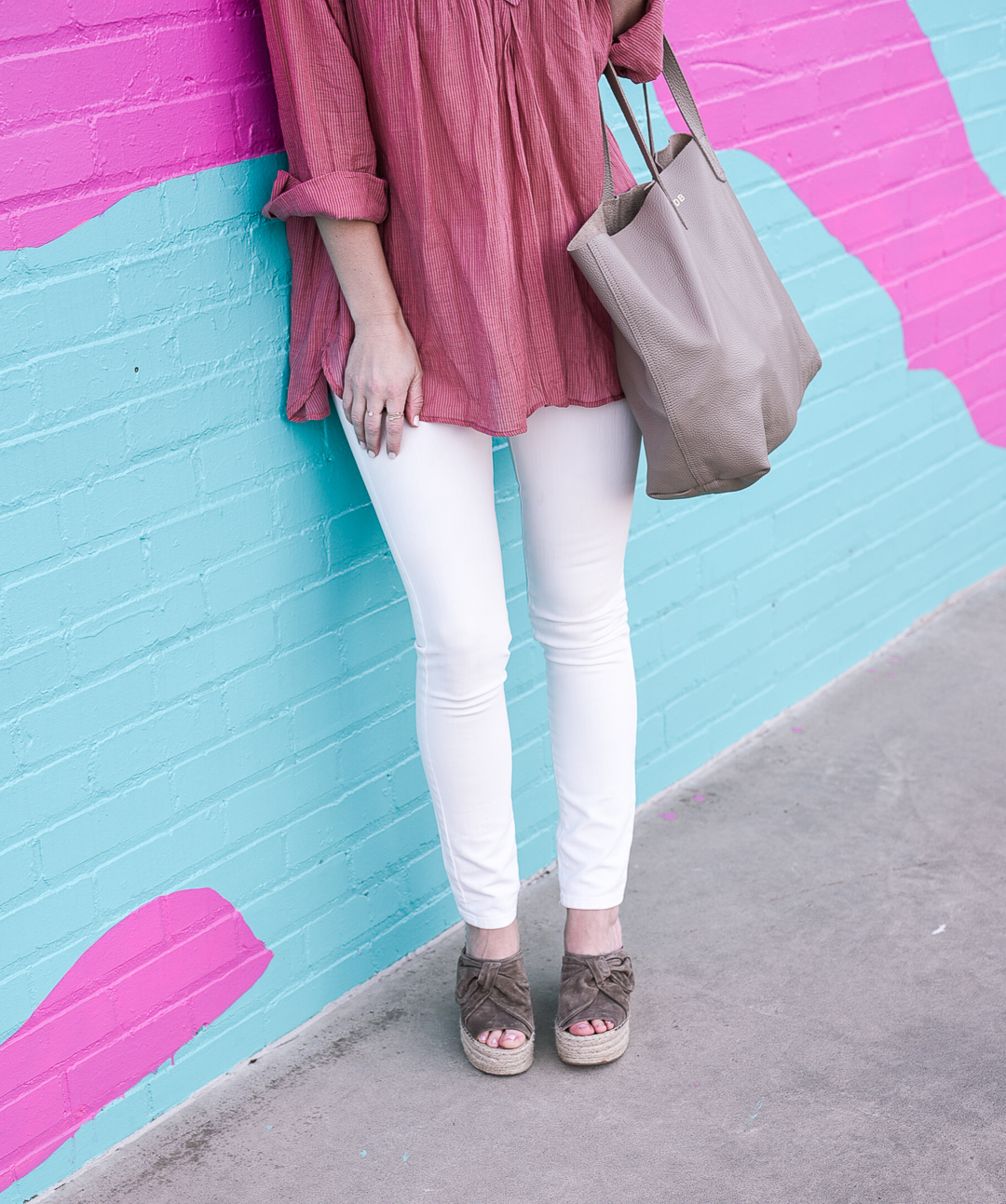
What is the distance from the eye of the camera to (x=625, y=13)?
1740mm

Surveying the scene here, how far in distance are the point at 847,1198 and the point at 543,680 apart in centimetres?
97

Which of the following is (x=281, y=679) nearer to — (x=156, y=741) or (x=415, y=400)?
(x=156, y=741)

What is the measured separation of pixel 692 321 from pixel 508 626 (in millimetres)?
475

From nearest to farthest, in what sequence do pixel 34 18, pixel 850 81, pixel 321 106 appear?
pixel 34 18 → pixel 321 106 → pixel 850 81

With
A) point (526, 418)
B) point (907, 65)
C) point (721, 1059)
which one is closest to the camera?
point (526, 418)

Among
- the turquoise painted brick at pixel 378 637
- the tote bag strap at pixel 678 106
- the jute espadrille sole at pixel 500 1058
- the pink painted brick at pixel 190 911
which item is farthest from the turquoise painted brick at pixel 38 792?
the tote bag strap at pixel 678 106

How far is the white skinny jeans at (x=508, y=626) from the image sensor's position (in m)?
1.69

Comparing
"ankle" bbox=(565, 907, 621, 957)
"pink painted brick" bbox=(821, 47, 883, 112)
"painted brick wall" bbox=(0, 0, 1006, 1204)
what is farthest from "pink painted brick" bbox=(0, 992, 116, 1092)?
"pink painted brick" bbox=(821, 47, 883, 112)

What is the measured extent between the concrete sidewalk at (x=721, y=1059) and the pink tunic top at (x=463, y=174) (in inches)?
36.8

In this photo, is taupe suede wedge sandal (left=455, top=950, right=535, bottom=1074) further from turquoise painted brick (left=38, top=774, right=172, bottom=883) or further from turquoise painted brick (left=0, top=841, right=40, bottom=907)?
turquoise painted brick (left=0, top=841, right=40, bottom=907)

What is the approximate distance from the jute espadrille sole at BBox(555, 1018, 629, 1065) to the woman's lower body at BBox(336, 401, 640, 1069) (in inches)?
7.1

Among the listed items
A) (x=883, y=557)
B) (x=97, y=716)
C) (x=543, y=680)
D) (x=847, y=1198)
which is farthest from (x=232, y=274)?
(x=883, y=557)

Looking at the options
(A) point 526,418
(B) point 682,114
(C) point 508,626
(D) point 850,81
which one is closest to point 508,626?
(C) point 508,626

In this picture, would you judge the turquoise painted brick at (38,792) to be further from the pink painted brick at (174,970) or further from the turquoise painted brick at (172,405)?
the turquoise painted brick at (172,405)
